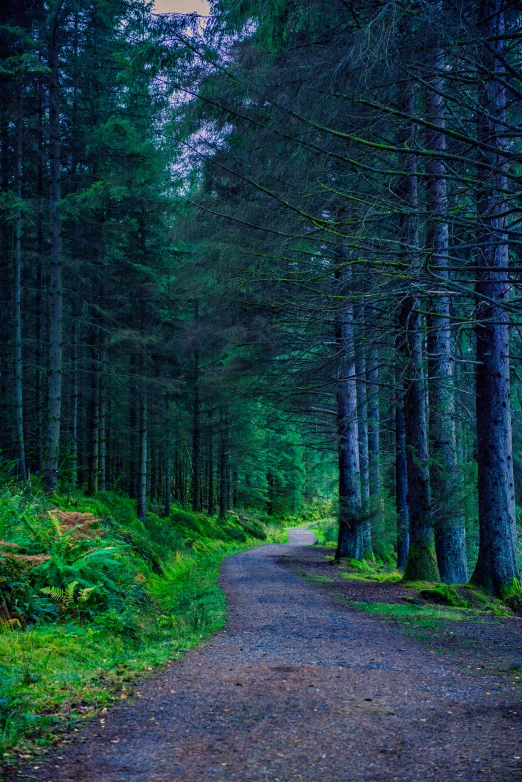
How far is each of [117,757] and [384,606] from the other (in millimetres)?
6589

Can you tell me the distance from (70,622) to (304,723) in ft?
10.7

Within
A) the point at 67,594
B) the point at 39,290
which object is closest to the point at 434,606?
the point at 67,594

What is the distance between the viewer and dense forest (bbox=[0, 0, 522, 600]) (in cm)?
522

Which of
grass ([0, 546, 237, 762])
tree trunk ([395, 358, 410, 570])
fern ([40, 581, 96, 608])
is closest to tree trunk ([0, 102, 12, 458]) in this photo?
tree trunk ([395, 358, 410, 570])

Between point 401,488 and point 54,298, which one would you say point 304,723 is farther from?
point 401,488

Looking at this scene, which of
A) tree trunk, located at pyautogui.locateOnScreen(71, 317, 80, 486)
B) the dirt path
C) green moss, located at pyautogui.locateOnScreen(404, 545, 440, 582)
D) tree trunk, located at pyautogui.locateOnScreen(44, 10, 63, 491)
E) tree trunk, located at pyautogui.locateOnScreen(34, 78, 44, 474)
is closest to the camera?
the dirt path

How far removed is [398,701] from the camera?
437cm

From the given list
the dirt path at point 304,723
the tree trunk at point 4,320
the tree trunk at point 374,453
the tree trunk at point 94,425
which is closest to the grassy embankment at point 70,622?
the dirt path at point 304,723

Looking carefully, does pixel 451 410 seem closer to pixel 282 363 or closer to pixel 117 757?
pixel 282 363

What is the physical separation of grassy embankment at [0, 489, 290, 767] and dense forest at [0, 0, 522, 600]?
3.72 metres

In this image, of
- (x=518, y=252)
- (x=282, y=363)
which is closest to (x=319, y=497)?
(x=282, y=363)

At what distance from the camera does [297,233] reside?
8164mm

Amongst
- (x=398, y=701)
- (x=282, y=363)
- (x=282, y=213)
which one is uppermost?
(x=282, y=213)

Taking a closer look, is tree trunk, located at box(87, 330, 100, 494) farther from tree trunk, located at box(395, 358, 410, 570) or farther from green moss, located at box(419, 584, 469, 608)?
green moss, located at box(419, 584, 469, 608)
